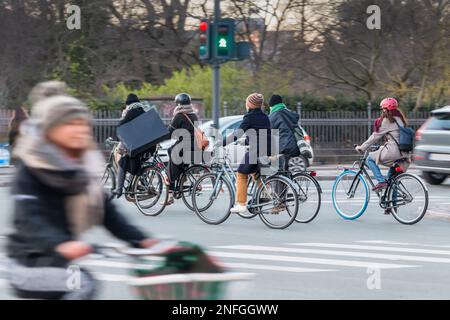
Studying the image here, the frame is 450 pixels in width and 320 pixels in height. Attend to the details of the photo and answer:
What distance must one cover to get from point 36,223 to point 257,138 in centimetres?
858

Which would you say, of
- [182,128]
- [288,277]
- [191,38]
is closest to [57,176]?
[288,277]

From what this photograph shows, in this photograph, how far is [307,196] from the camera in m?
13.2

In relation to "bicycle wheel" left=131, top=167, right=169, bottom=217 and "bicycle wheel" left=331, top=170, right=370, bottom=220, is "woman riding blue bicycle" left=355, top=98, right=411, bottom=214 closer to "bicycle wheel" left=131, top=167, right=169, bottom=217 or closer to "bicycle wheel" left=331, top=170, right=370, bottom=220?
"bicycle wheel" left=331, top=170, right=370, bottom=220

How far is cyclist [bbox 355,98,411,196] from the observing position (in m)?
13.5

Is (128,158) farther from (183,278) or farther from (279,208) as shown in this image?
(183,278)

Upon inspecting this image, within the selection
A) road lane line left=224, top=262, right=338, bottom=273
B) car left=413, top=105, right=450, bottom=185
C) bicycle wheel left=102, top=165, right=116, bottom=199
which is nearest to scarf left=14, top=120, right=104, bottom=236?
road lane line left=224, top=262, right=338, bottom=273

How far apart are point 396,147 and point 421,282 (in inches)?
201

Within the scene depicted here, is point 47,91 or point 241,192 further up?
point 47,91

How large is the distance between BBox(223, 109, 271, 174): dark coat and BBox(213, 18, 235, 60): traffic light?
21.2 feet

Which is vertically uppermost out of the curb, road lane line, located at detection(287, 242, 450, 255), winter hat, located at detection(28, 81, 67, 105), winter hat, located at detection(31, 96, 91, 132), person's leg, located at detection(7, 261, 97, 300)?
winter hat, located at detection(28, 81, 67, 105)

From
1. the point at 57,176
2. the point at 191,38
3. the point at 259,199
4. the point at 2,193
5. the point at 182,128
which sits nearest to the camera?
the point at 57,176

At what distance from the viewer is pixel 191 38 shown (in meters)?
36.8

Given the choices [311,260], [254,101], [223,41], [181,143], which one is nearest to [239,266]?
[311,260]

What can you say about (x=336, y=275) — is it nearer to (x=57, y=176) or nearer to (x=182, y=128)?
(x=57, y=176)
